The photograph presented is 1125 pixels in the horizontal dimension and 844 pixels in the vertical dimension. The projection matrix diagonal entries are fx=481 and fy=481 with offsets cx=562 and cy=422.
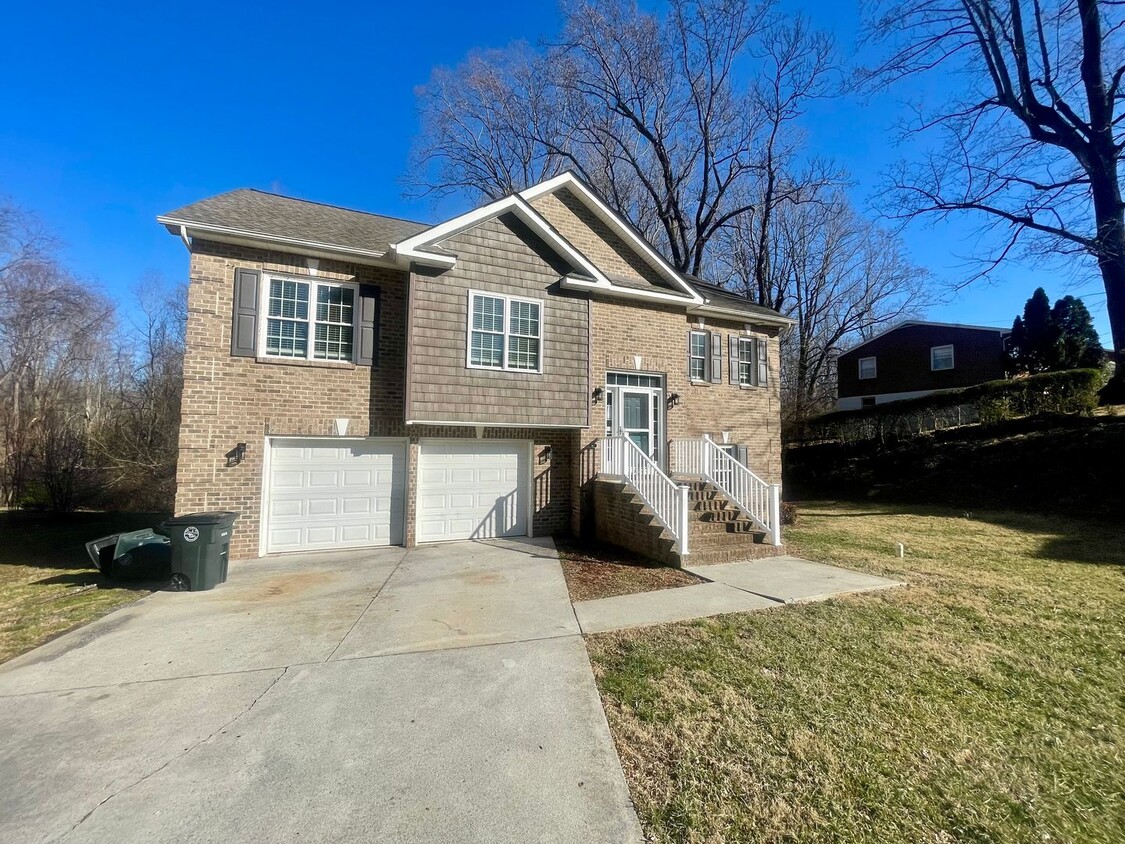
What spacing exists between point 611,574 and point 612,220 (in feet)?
27.9

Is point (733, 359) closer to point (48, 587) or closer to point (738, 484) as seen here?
point (738, 484)

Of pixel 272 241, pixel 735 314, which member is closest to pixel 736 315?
pixel 735 314

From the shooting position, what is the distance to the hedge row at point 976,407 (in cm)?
1591

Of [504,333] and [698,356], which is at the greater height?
[698,356]

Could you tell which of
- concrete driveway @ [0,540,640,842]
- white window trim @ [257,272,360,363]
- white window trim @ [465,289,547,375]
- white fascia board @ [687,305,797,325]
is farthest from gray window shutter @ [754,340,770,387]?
white window trim @ [257,272,360,363]

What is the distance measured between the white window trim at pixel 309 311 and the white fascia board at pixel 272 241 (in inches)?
19.1

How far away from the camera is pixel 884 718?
3.43 meters

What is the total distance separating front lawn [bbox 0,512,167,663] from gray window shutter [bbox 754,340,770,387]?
14.2 meters

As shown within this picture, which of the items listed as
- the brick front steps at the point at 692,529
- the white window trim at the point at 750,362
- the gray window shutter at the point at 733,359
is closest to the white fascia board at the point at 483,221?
the gray window shutter at the point at 733,359

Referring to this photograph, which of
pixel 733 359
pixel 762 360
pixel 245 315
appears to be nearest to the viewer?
pixel 245 315

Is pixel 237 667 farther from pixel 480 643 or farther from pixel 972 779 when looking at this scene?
pixel 972 779

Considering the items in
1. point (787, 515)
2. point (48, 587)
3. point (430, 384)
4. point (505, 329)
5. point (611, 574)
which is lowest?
point (48, 587)

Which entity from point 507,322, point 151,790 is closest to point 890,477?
point 507,322

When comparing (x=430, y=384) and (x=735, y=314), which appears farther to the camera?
(x=735, y=314)
